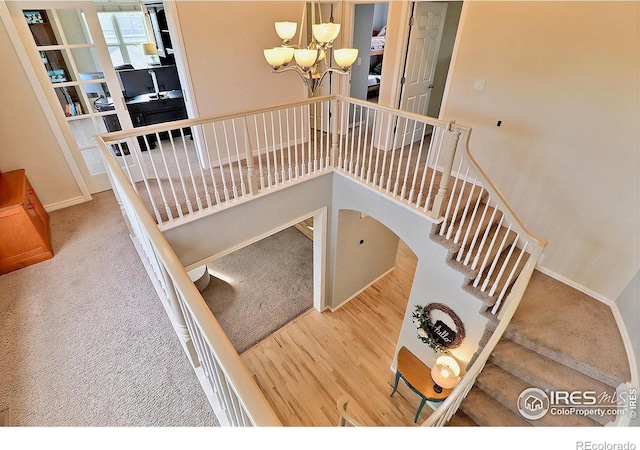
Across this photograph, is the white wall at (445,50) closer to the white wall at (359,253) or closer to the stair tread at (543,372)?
the white wall at (359,253)

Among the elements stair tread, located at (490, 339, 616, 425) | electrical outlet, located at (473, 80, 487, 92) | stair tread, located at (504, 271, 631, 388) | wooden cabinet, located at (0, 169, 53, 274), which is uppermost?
electrical outlet, located at (473, 80, 487, 92)

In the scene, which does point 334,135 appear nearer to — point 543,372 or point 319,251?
point 319,251

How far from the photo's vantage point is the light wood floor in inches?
159

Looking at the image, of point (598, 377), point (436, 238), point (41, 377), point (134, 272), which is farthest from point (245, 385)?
point (598, 377)

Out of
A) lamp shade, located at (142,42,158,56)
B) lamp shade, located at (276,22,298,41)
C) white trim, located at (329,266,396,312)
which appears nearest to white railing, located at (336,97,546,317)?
lamp shade, located at (276,22,298,41)

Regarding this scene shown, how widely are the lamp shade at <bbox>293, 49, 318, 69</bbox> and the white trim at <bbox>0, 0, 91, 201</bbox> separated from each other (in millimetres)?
3115

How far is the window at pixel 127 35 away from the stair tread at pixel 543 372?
8389 millimetres

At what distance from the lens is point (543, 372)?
2.77m

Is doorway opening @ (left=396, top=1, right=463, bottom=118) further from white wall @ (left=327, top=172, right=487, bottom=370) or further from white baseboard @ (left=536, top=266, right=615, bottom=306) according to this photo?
white baseboard @ (left=536, top=266, right=615, bottom=306)

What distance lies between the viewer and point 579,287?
10.7ft

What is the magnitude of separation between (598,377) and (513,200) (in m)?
1.88

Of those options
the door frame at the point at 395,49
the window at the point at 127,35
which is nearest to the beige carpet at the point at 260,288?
the door frame at the point at 395,49

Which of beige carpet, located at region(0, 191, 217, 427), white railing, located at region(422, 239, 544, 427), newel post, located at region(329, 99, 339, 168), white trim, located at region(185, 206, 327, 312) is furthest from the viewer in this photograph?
white trim, located at region(185, 206, 327, 312)

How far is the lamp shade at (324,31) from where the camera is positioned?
2277mm
